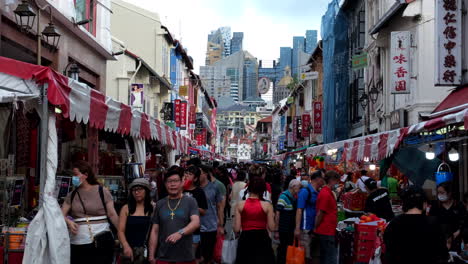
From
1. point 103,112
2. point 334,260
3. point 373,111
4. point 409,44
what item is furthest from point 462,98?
point 373,111

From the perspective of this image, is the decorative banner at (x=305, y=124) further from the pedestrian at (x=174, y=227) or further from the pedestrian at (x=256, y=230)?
the pedestrian at (x=174, y=227)

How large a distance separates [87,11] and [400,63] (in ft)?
32.9

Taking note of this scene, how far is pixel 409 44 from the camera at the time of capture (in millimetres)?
20672

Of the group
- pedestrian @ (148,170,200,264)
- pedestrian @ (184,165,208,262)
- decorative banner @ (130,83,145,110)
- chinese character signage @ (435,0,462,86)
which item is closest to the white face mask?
pedestrian @ (184,165,208,262)

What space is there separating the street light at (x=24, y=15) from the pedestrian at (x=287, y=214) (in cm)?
594

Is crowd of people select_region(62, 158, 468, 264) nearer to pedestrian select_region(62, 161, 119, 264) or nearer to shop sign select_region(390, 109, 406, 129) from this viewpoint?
pedestrian select_region(62, 161, 119, 264)

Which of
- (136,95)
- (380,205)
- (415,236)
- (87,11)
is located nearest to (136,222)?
(415,236)

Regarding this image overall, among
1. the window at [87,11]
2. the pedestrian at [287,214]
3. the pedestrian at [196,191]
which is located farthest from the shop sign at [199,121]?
the pedestrian at [196,191]

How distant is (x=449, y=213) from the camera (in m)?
9.09

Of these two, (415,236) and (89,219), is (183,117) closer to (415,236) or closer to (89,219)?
(89,219)

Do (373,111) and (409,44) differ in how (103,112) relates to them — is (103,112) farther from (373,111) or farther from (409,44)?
(373,111)

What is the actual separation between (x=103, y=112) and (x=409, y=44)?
1415 centimetres

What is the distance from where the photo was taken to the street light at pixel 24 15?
11773 mm

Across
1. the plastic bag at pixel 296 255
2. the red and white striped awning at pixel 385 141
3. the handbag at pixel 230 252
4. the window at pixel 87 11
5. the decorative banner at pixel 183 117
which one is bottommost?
the plastic bag at pixel 296 255
